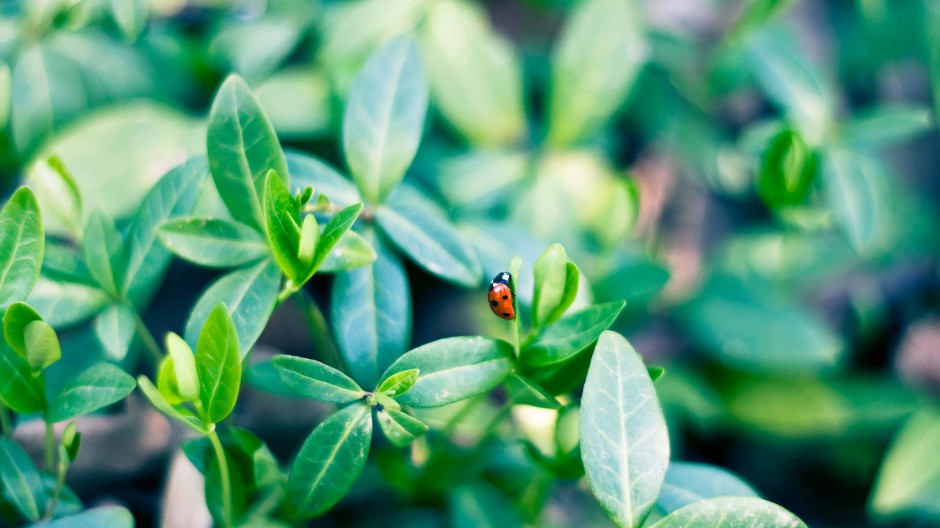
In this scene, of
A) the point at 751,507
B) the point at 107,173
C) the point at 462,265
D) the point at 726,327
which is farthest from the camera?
the point at 726,327

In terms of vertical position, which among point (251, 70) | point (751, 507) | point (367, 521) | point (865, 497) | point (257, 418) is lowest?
point (865, 497)

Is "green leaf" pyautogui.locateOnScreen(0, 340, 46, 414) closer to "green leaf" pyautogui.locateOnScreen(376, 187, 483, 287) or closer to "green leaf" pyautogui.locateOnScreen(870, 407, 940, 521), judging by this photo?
"green leaf" pyautogui.locateOnScreen(376, 187, 483, 287)

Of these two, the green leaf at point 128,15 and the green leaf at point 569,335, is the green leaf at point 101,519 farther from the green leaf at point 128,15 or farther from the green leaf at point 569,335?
the green leaf at point 128,15

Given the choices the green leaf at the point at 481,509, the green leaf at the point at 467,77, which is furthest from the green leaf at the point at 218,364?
the green leaf at the point at 467,77

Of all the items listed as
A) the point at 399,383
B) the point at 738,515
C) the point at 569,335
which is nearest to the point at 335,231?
the point at 399,383

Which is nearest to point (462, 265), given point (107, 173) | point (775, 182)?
point (775, 182)

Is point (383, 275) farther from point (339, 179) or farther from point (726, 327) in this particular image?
point (726, 327)

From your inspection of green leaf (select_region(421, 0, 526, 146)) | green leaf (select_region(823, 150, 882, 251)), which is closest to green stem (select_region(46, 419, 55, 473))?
green leaf (select_region(421, 0, 526, 146))
